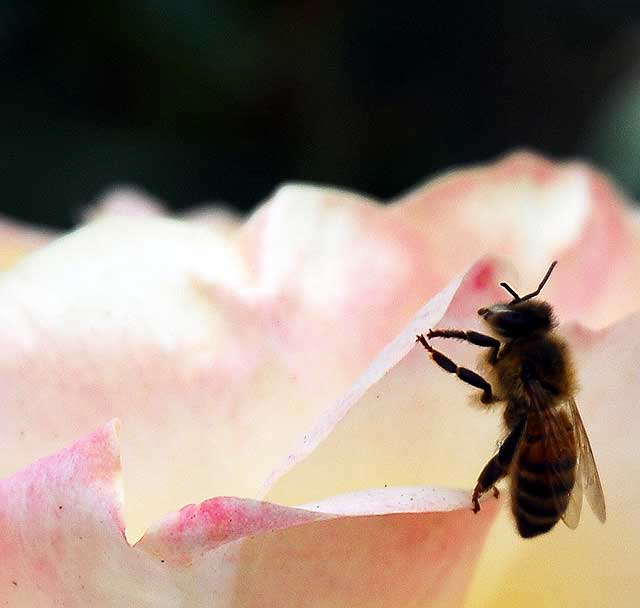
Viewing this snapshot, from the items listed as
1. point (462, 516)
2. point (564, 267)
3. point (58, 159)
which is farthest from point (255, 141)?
point (462, 516)

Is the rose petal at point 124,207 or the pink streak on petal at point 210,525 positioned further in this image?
the rose petal at point 124,207

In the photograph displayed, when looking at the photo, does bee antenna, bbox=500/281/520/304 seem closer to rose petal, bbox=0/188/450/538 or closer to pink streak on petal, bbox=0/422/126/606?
rose petal, bbox=0/188/450/538

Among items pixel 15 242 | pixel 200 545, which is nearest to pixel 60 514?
pixel 200 545

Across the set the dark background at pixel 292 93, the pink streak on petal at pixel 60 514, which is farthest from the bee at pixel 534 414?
the dark background at pixel 292 93

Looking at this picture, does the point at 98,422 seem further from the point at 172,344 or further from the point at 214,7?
the point at 214,7

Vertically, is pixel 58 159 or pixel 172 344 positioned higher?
pixel 172 344

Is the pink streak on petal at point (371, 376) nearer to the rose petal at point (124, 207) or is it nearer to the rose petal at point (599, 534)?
the rose petal at point (599, 534)
